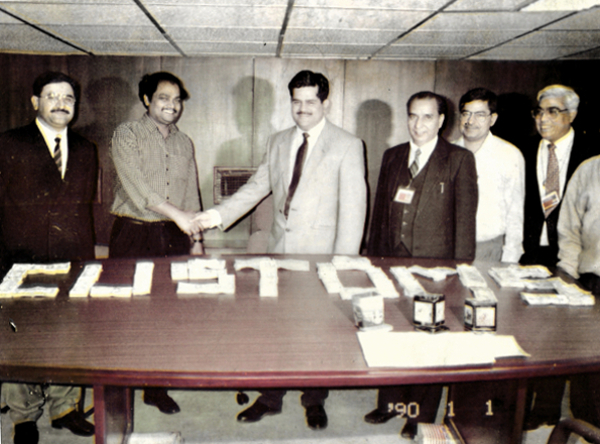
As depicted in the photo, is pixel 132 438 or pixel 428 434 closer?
pixel 132 438

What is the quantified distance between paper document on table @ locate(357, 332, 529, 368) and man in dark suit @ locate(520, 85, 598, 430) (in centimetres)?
179

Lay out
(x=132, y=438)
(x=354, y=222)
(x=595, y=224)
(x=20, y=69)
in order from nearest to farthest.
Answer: (x=132, y=438)
(x=595, y=224)
(x=354, y=222)
(x=20, y=69)

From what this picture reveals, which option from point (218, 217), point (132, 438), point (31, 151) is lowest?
point (132, 438)

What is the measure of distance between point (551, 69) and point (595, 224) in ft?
9.41

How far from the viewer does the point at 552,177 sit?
10.00ft

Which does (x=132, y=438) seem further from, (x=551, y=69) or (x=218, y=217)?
(x=551, y=69)

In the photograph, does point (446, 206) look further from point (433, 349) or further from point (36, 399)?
point (36, 399)

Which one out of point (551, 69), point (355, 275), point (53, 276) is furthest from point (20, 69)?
point (551, 69)

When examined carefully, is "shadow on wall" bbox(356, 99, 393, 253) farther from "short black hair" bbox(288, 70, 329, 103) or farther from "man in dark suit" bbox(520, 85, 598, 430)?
"short black hair" bbox(288, 70, 329, 103)

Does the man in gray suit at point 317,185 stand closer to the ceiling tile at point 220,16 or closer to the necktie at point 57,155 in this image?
the ceiling tile at point 220,16

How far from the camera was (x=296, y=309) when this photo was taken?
69.4 inches

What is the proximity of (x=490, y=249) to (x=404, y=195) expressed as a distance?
822 mm

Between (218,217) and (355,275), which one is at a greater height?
(218,217)

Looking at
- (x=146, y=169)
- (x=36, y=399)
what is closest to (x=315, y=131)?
(x=146, y=169)
